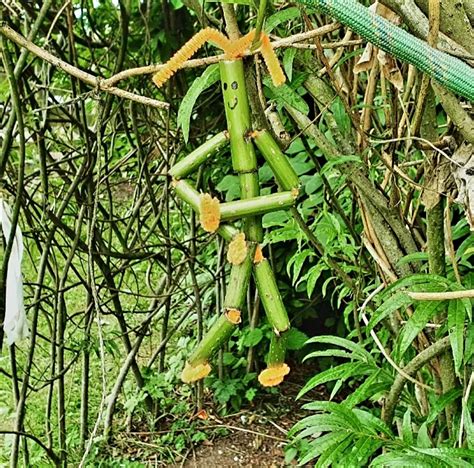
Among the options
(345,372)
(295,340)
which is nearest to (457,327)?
(345,372)

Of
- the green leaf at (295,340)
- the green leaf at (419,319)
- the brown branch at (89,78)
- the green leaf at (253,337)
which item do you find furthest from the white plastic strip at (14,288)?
the green leaf at (295,340)

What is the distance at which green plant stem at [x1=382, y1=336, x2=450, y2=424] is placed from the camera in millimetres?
1078

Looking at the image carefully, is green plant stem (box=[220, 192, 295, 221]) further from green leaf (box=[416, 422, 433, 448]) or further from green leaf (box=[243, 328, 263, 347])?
green leaf (box=[243, 328, 263, 347])

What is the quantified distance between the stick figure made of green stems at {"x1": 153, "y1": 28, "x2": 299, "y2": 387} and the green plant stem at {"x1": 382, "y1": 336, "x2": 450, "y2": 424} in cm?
42

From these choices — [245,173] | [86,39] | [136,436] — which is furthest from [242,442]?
[245,173]

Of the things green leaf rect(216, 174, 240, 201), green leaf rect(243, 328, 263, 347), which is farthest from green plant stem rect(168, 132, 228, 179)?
green leaf rect(243, 328, 263, 347)

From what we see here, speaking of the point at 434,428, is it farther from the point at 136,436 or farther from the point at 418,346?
the point at 136,436

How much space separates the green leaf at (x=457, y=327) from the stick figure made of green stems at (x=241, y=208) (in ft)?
0.96

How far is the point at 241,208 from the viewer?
72cm

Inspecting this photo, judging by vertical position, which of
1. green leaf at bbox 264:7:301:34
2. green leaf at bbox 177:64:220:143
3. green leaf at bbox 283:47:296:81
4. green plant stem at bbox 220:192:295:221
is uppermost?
green leaf at bbox 264:7:301:34

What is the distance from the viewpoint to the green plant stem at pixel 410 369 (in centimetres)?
108

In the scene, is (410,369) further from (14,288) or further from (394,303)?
(14,288)

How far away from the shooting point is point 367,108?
115 cm

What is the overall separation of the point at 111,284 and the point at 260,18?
1.59m
